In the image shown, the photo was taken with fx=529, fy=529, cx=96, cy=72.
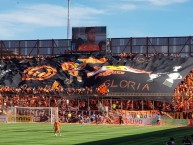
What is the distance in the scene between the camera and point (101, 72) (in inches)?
3302

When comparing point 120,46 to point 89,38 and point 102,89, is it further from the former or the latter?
point 102,89

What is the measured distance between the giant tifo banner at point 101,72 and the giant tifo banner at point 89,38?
1.76 m

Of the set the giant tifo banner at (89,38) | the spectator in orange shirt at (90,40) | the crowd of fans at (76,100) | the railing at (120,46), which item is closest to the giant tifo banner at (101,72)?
the spectator in orange shirt at (90,40)

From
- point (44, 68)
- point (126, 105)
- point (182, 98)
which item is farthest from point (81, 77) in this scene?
point (182, 98)

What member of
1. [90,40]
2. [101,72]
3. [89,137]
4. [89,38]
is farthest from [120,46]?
[89,137]

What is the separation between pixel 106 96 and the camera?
7625 centimetres

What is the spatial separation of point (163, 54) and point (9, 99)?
1038 inches

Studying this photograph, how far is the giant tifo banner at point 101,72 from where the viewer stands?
79125 mm

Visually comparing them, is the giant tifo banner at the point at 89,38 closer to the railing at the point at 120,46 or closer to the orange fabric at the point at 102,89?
the railing at the point at 120,46

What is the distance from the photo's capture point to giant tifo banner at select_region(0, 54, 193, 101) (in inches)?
3115

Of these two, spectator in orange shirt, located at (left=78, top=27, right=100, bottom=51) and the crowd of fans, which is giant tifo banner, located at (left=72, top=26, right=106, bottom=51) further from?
the crowd of fans

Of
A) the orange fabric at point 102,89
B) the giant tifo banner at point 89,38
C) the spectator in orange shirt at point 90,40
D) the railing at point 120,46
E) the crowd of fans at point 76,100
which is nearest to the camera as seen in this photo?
the crowd of fans at point 76,100

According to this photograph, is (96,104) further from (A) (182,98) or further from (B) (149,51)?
(B) (149,51)

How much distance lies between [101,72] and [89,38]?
373 inches
